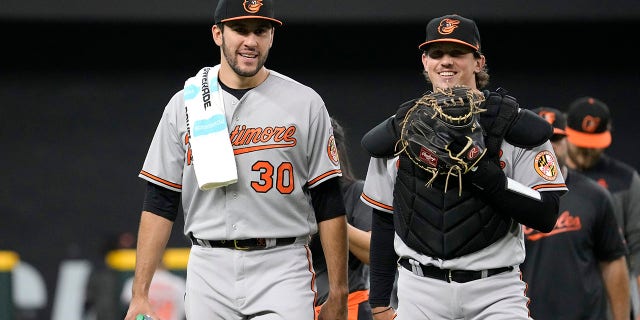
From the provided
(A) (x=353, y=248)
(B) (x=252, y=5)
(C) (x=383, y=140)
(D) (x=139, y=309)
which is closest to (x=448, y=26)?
(C) (x=383, y=140)

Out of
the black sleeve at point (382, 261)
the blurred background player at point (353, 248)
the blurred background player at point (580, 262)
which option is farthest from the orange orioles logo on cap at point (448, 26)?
the blurred background player at point (580, 262)

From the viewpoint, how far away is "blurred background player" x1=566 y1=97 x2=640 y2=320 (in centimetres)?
631

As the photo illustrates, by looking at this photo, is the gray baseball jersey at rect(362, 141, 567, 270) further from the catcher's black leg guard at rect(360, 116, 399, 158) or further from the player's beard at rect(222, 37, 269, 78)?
the player's beard at rect(222, 37, 269, 78)

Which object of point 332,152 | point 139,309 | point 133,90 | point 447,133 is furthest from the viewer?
point 133,90

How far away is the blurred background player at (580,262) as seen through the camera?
546 centimetres

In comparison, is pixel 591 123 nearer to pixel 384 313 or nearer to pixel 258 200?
pixel 384 313

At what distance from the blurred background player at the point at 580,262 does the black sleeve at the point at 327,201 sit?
4.76 ft

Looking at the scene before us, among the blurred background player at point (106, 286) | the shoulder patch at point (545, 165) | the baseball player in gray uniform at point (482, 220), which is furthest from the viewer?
the blurred background player at point (106, 286)

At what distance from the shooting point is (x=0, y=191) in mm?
10953

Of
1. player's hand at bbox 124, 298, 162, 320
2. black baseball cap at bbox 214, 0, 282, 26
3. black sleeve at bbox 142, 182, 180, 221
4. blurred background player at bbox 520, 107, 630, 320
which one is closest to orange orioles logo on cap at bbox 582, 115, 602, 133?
blurred background player at bbox 520, 107, 630, 320

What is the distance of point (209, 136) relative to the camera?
4.25 metres

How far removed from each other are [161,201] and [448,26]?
121 centimetres

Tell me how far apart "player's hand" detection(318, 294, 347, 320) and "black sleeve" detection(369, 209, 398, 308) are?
12cm

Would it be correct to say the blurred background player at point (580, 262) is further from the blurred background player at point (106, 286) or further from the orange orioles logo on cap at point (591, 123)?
the blurred background player at point (106, 286)
